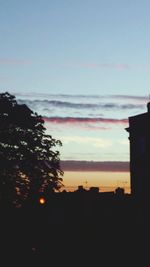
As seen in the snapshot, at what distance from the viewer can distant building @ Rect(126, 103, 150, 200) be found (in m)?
48.8

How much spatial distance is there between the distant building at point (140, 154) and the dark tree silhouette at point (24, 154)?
8.34 metres

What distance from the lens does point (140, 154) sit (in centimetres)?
5000

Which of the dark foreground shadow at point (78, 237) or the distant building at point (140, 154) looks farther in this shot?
the distant building at point (140, 154)

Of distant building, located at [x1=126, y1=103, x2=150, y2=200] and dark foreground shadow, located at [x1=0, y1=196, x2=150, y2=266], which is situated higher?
distant building, located at [x1=126, y1=103, x2=150, y2=200]

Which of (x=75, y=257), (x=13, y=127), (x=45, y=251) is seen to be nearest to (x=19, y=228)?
(x=45, y=251)

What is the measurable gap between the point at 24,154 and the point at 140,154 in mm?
12287

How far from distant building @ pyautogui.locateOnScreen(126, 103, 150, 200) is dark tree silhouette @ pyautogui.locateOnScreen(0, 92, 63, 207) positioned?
328 inches

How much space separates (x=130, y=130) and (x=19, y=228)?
51.0ft

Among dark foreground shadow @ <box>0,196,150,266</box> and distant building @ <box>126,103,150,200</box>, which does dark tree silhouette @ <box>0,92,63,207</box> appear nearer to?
dark foreground shadow @ <box>0,196,150,266</box>

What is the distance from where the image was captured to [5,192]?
42750 millimetres

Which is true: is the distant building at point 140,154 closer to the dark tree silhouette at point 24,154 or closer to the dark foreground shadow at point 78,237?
the dark foreground shadow at point 78,237

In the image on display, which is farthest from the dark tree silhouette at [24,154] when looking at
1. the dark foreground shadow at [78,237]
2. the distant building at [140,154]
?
the distant building at [140,154]

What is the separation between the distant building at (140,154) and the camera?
48.8 meters

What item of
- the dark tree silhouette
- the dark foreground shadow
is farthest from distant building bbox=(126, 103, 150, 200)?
the dark tree silhouette
